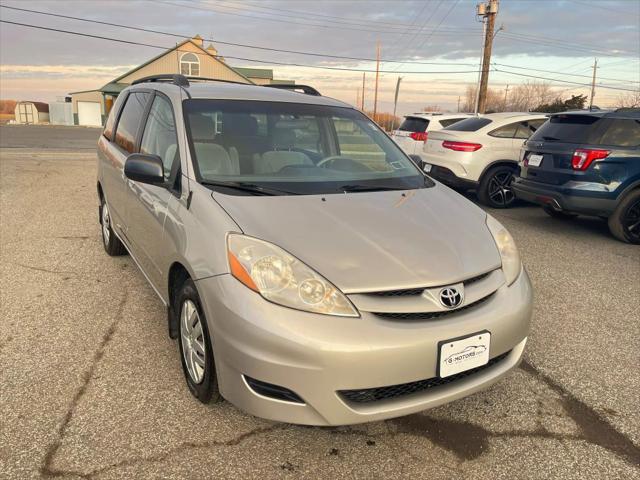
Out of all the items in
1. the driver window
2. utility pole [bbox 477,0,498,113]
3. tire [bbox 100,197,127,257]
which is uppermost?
utility pole [bbox 477,0,498,113]

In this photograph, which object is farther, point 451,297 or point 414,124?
point 414,124

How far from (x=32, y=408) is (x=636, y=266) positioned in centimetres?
574

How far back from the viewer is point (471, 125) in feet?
28.5

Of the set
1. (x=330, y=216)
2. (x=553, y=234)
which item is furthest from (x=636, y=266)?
(x=330, y=216)

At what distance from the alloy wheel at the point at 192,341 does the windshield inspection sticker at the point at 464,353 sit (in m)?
1.14

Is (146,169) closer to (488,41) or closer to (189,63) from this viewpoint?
(488,41)

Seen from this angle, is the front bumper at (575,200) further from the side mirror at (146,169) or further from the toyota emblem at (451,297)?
the side mirror at (146,169)

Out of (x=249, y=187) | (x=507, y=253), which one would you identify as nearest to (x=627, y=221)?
(x=507, y=253)

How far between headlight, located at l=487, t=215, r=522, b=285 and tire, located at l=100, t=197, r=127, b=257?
140 inches

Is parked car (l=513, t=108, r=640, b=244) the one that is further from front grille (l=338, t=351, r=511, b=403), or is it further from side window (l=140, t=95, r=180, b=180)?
side window (l=140, t=95, r=180, b=180)

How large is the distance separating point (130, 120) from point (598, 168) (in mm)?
5314

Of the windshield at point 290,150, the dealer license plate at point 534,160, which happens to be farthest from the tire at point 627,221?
the windshield at point 290,150

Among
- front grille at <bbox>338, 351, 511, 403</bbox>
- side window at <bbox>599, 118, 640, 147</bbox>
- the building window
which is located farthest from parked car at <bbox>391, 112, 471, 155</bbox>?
the building window

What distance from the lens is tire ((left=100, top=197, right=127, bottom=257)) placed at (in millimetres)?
4926
